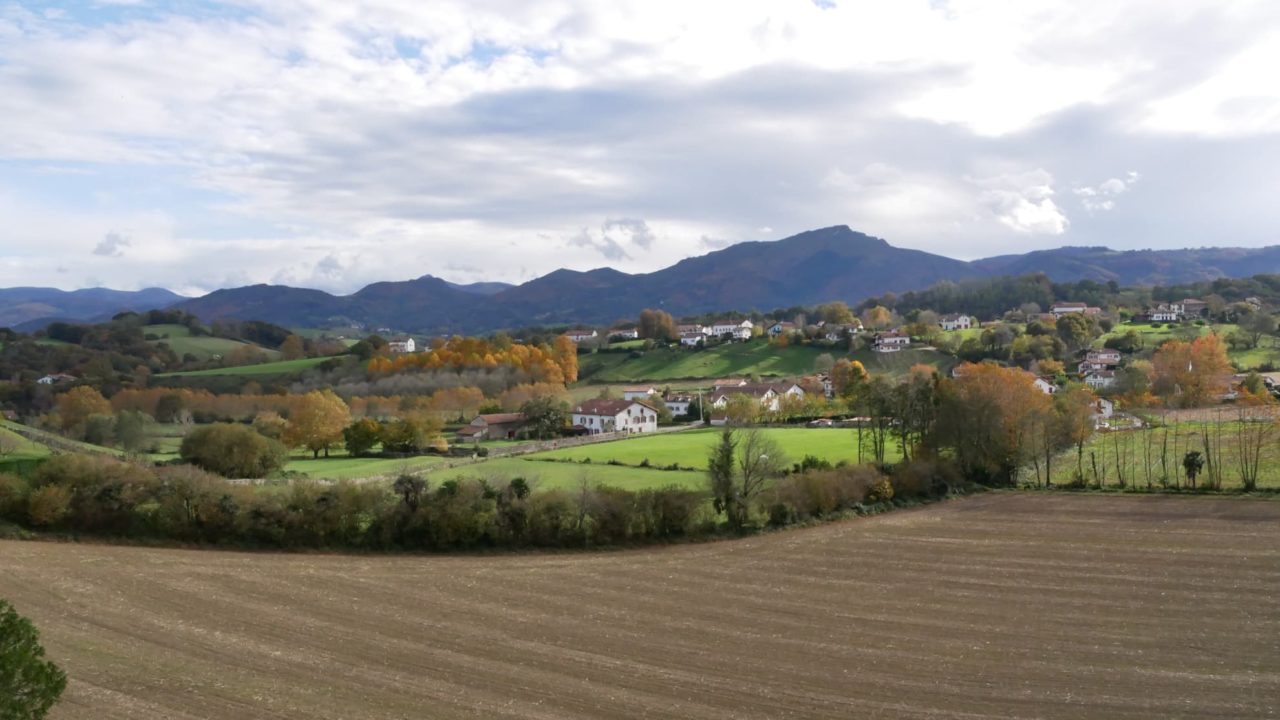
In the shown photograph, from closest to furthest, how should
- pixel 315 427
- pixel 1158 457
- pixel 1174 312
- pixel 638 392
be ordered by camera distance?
1. pixel 1158 457
2. pixel 315 427
3. pixel 638 392
4. pixel 1174 312

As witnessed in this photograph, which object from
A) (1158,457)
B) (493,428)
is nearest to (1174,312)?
(1158,457)

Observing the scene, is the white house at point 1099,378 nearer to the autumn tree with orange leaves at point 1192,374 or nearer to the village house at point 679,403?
the autumn tree with orange leaves at point 1192,374

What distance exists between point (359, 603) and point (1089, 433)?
41304mm

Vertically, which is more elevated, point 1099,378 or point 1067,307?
point 1067,307

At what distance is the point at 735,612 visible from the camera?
977 inches

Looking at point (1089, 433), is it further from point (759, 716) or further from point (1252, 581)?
point (759, 716)

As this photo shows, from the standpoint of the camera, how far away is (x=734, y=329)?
511 feet

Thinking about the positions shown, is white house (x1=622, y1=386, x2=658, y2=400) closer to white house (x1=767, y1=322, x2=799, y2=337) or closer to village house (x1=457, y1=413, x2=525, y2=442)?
village house (x1=457, y1=413, x2=525, y2=442)

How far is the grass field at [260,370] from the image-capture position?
4872 inches

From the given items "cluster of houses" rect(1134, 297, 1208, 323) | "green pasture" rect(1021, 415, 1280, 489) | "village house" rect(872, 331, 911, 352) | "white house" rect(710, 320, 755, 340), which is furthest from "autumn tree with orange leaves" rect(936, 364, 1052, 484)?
"cluster of houses" rect(1134, 297, 1208, 323)

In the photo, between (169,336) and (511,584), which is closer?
(511,584)

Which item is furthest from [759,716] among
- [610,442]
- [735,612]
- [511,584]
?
[610,442]

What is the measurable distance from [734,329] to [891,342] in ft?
139

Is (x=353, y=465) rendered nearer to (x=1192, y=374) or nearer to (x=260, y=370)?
(x=1192, y=374)
